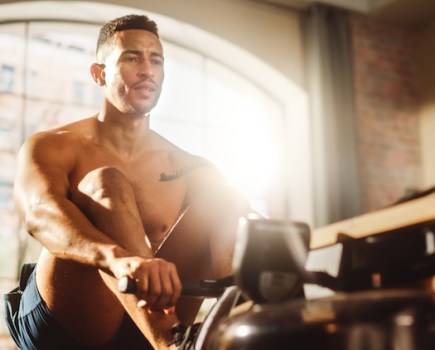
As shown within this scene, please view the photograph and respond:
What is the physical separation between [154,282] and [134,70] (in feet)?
2.68

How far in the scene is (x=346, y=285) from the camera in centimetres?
80

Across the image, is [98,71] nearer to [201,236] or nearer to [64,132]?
[64,132]

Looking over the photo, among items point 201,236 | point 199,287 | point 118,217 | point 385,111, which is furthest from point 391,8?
point 199,287

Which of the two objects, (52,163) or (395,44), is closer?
(52,163)

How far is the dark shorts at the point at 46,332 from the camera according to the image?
3.35ft

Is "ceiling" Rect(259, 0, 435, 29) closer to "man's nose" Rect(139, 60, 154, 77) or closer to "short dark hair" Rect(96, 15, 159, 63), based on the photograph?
"short dark hair" Rect(96, 15, 159, 63)

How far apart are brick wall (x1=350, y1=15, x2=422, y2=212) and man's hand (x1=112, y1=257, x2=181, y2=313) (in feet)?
9.60

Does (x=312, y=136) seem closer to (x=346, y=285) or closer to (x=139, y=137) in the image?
(x=139, y=137)

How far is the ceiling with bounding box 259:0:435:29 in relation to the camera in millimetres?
3615

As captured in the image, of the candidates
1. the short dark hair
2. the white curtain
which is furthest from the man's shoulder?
the white curtain

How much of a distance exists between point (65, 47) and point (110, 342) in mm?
2281

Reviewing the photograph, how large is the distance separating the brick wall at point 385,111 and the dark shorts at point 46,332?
261 centimetres

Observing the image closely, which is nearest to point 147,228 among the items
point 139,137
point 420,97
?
point 139,137

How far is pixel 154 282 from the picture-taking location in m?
0.66
